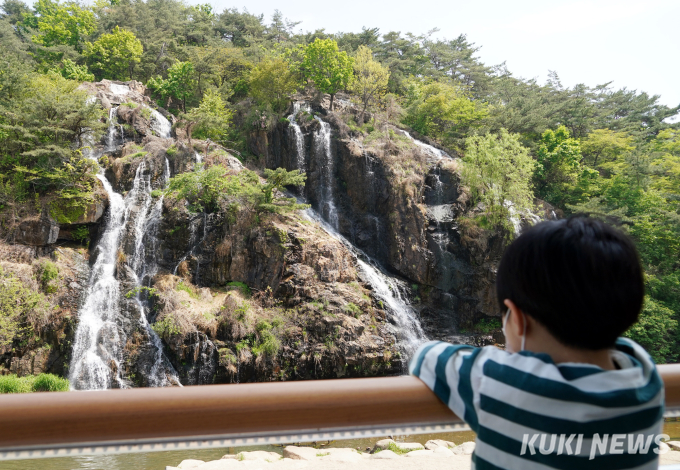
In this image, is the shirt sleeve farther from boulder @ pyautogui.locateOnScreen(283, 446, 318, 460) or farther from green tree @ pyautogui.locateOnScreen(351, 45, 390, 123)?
green tree @ pyautogui.locateOnScreen(351, 45, 390, 123)

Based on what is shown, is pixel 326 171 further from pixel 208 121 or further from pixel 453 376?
pixel 453 376

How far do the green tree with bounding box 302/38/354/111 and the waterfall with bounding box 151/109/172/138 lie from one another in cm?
726

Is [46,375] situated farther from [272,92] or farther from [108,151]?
[272,92]

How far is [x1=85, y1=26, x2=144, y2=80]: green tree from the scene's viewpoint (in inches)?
971

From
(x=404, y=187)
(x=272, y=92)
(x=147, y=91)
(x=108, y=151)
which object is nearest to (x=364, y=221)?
(x=404, y=187)

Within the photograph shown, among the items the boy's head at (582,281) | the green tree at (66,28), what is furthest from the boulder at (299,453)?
the green tree at (66,28)

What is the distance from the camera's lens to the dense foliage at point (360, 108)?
14016 mm

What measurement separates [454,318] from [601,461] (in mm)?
15586

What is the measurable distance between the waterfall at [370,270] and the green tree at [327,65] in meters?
2.87

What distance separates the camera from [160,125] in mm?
19109

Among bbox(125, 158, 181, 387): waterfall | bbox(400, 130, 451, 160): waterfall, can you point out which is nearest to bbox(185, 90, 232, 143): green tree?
bbox(125, 158, 181, 387): waterfall

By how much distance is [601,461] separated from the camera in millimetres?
800

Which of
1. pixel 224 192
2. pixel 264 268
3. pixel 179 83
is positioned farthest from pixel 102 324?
pixel 179 83

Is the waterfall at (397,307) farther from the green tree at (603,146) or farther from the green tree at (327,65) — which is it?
the green tree at (603,146)
